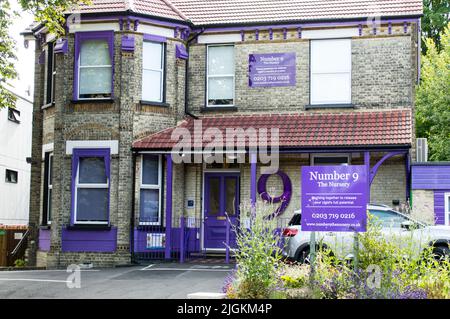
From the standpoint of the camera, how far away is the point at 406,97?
64.7 feet

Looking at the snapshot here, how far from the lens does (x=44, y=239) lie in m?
20.8

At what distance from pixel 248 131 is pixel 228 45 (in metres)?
3.23

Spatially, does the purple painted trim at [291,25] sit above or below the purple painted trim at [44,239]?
above

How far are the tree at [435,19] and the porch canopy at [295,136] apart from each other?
866 inches

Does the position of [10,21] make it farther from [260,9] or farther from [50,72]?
[260,9]

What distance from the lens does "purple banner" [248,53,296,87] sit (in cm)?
2055

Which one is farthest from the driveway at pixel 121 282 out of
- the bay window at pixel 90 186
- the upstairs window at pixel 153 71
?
the upstairs window at pixel 153 71

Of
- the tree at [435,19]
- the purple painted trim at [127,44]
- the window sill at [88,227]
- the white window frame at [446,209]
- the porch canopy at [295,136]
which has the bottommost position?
the window sill at [88,227]

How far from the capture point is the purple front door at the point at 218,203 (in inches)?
808

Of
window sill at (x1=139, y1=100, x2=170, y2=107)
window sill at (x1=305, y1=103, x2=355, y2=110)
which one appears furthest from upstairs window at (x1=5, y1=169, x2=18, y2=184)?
window sill at (x1=305, y1=103, x2=355, y2=110)

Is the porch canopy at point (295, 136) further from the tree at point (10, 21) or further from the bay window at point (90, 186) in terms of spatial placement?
the tree at point (10, 21)

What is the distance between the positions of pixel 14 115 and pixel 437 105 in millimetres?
21043

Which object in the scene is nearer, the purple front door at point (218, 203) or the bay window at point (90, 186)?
the bay window at point (90, 186)

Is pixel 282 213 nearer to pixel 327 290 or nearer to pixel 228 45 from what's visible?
pixel 228 45
